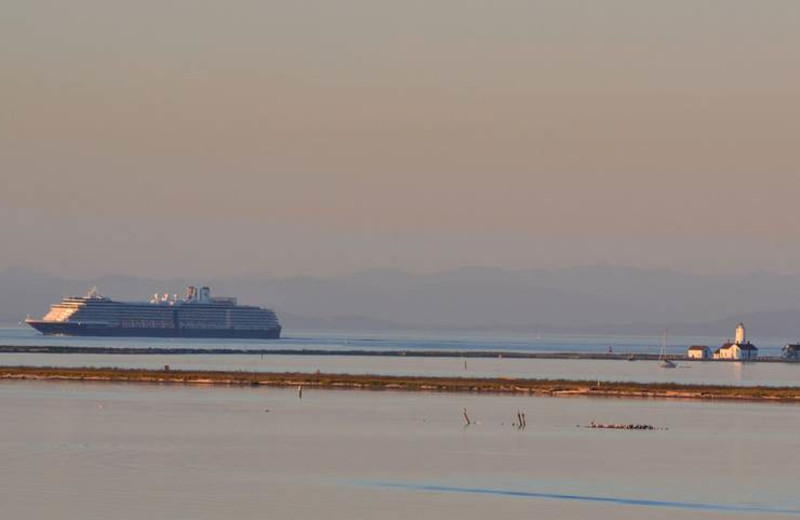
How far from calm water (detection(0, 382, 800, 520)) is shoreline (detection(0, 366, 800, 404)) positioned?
11.1 metres

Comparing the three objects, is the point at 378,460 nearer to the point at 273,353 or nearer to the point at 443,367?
the point at 443,367

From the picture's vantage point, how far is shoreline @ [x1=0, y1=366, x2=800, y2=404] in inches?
3565

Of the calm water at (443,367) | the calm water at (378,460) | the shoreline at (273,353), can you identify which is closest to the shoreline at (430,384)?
the calm water at (378,460)

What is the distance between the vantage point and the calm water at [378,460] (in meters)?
39.6

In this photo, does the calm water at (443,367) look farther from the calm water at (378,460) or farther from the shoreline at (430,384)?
the calm water at (378,460)

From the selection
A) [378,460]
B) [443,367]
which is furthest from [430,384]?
[378,460]

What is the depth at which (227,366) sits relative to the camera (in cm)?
12262

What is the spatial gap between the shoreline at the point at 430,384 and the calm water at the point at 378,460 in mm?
11071

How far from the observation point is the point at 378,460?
50906 mm

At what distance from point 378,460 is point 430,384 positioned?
43719mm

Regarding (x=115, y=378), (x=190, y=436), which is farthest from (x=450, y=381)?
(x=190, y=436)

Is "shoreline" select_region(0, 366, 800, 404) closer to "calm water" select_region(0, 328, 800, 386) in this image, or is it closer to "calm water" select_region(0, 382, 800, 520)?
"calm water" select_region(0, 382, 800, 520)

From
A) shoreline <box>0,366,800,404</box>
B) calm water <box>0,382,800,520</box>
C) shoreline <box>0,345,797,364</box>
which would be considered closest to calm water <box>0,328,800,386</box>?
shoreline <box>0,345,797,364</box>

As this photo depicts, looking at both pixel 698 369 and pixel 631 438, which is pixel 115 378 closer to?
pixel 631 438
